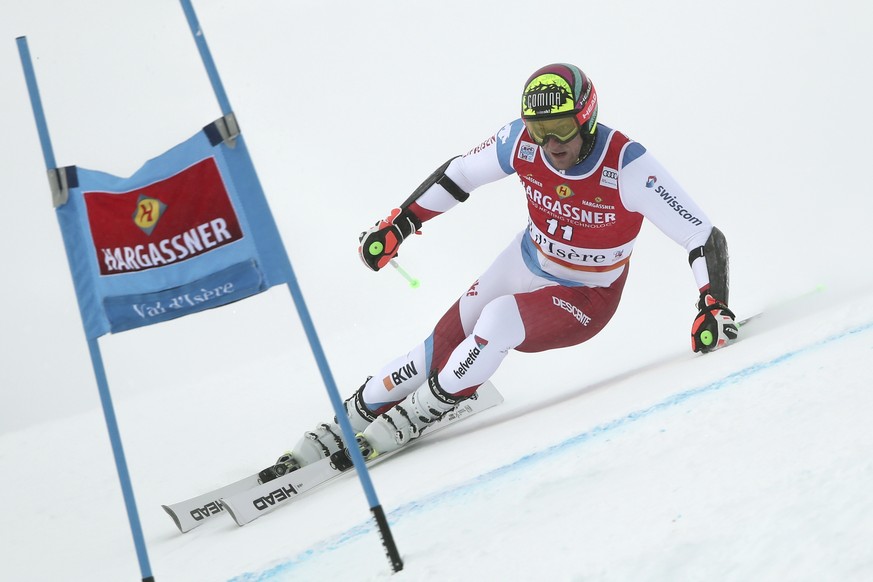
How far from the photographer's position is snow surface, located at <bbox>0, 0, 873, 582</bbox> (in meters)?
2.00

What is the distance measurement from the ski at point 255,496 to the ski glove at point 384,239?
856mm

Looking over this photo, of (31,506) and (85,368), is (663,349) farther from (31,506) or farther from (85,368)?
(85,368)

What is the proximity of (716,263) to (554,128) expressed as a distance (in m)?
0.86

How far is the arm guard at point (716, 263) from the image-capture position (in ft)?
12.4

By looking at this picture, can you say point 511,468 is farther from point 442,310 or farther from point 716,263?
point 442,310

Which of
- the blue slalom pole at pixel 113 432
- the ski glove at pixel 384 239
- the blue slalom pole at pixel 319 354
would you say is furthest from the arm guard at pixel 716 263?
the blue slalom pole at pixel 113 432

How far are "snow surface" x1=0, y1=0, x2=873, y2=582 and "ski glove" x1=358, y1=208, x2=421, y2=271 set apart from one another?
865 millimetres

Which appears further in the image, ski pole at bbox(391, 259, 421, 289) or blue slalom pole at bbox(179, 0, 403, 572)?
ski pole at bbox(391, 259, 421, 289)

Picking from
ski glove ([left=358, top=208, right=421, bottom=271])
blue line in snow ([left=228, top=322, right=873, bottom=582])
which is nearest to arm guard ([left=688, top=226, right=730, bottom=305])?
blue line in snow ([left=228, top=322, right=873, bottom=582])

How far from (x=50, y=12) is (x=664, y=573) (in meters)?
9.09

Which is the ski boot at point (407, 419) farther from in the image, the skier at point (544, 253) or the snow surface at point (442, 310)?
the snow surface at point (442, 310)

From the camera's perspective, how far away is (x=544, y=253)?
416cm

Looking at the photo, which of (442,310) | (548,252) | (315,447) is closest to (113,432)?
(315,447)

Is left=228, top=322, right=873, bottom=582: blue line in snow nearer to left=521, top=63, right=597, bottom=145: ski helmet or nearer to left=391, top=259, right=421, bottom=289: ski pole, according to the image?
left=521, top=63, right=597, bottom=145: ski helmet
